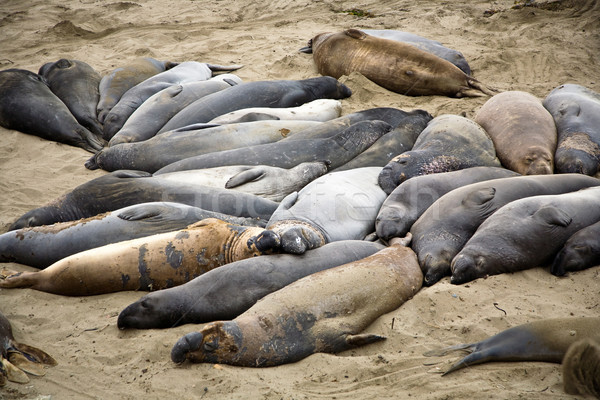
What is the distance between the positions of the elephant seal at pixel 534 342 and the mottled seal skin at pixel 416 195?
1.68 meters

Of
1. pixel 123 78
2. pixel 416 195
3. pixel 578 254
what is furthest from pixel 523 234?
pixel 123 78

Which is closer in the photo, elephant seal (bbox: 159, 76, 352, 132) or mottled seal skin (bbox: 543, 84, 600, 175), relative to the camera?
mottled seal skin (bbox: 543, 84, 600, 175)

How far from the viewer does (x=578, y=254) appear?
4461 mm

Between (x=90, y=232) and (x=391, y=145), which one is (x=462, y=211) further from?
(x=90, y=232)

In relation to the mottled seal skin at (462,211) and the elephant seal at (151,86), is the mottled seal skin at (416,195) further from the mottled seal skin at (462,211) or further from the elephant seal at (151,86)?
the elephant seal at (151,86)

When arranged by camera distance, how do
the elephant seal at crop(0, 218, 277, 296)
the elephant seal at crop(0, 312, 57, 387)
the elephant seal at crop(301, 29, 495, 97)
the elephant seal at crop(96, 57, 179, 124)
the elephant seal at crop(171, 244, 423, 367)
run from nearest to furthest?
the elephant seal at crop(0, 312, 57, 387) → the elephant seal at crop(171, 244, 423, 367) → the elephant seal at crop(0, 218, 277, 296) → the elephant seal at crop(301, 29, 495, 97) → the elephant seal at crop(96, 57, 179, 124)

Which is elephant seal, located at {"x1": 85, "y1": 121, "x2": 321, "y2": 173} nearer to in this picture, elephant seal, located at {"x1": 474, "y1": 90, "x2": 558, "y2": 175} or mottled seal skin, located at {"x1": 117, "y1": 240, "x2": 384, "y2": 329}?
elephant seal, located at {"x1": 474, "y1": 90, "x2": 558, "y2": 175}

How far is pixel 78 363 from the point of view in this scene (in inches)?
151

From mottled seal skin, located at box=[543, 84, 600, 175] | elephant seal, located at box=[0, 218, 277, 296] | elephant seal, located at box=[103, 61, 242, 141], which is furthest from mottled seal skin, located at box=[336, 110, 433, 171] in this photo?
elephant seal, located at box=[103, 61, 242, 141]

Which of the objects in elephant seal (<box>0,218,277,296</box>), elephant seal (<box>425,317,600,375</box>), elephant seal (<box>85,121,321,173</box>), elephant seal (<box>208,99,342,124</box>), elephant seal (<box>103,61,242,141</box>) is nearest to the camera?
elephant seal (<box>425,317,600,375</box>)

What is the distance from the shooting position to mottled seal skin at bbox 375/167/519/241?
5.16 meters

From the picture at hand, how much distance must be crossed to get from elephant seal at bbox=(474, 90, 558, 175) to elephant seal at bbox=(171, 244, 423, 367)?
2.35 m

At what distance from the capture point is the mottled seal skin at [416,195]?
16.9 ft

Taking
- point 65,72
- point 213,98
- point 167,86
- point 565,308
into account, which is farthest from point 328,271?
point 65,72
